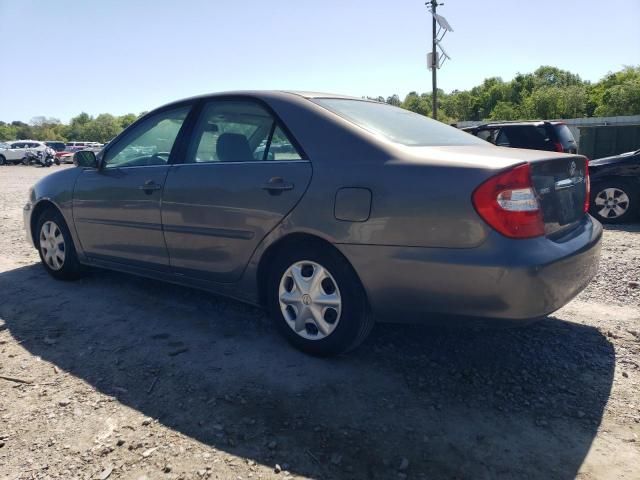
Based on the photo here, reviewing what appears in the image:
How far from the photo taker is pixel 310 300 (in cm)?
301

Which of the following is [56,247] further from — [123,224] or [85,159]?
[123,224]

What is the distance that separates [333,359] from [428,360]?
22.2 inches

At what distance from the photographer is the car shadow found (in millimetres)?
2225

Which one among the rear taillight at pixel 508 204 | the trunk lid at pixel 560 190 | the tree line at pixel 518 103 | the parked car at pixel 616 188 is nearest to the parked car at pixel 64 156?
the tree line at pixel 518 103

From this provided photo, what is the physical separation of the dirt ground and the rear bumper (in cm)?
46

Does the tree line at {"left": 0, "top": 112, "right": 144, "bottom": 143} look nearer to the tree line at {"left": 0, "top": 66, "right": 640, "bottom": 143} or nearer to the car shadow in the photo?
the tree line at {"left": 0, "top": 66, "right": 640, "bottom": 143}

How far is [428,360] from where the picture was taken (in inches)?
121

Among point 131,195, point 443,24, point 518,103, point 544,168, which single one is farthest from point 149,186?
point 518,103

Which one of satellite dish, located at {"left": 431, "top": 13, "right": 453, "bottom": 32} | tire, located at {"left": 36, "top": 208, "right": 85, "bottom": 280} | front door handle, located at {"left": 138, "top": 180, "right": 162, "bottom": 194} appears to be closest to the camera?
front door handle, located at {"left": 138, "top": 180, "right": 162, "bottom": 194}

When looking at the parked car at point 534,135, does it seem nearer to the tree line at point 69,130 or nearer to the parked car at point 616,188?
the parked car at point 616,188

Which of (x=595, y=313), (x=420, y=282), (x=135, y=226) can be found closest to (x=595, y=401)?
(x=420, y=282)

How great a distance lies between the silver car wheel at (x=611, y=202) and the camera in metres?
7.49

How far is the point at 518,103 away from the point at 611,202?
98835 mm

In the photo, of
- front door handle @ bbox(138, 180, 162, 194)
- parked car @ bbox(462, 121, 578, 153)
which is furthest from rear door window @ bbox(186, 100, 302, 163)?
parked car @ bbox(462, 121, 578, 153)
